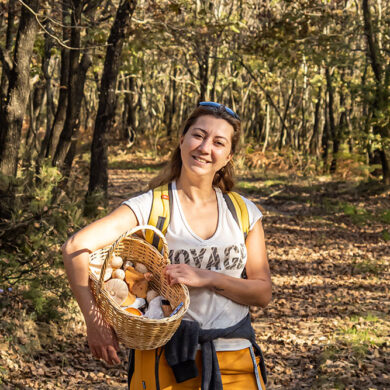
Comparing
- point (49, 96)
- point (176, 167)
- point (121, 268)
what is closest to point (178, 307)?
point (121, 268)

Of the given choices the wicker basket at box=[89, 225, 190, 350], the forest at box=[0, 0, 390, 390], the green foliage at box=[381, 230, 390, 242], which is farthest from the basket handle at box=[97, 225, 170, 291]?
the green foliage at box=[381, 230, 390, 242]

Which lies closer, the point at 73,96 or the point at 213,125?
the point at 213,125

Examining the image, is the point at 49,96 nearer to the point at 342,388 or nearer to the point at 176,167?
the point at 342,388

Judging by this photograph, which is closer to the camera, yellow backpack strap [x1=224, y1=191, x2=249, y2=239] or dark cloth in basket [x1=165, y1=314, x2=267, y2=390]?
dark cloth in basket [x1=165, y1=314, x2=267, y2=390]

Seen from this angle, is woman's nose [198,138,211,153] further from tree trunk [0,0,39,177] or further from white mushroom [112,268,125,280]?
tree trunk [0,0,39,177]

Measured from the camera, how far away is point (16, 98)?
6.84 metres

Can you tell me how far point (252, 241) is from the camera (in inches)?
99.2

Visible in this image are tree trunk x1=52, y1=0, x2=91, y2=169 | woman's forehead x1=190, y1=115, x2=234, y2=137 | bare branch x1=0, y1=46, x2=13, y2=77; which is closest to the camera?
woman's forehead x1=190, y1=115, x2=234, y2=137

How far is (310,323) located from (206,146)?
5.76m

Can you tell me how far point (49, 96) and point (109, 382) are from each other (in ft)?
28.5

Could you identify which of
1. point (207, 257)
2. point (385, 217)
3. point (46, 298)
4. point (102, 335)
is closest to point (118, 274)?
point (102, 335)

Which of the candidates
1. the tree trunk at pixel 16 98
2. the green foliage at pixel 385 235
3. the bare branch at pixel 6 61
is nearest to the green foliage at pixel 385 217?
the green foliage at pixel 385 235

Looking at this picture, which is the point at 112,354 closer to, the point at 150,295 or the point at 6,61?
the point at 150,295

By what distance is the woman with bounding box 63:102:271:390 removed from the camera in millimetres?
2170
